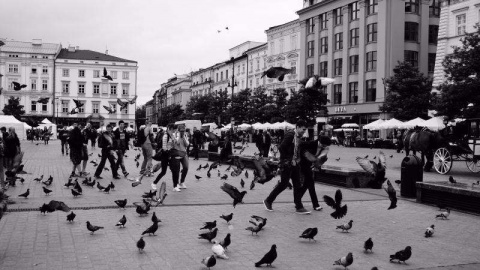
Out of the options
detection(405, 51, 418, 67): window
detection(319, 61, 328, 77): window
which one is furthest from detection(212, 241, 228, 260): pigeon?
detection(319, 61, 328, 77): window

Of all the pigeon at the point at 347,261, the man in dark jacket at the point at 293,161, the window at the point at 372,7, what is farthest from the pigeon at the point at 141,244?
the window at the point at 372,7

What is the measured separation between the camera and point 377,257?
6.32m

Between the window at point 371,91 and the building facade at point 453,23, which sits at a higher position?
the building facade at point 453,23

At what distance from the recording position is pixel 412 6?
173 ft

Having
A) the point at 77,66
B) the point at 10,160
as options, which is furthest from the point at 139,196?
the point at 77,66

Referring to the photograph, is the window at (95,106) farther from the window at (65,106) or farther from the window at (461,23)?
the window at (461,23)

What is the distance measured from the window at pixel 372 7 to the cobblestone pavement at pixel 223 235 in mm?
45591

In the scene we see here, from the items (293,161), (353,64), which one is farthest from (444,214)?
(353,64)

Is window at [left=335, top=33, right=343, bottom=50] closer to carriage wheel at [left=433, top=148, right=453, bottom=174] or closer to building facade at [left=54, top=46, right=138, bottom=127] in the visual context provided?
carriage wheel at [left=433, top=148, right=453, bottom=174]

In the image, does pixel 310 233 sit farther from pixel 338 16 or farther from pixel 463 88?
pixel 338 16

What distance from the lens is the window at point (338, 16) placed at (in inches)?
2297

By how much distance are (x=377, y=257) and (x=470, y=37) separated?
18.1 m

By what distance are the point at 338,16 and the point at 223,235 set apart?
180ft

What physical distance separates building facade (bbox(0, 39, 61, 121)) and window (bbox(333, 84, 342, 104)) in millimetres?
55657
